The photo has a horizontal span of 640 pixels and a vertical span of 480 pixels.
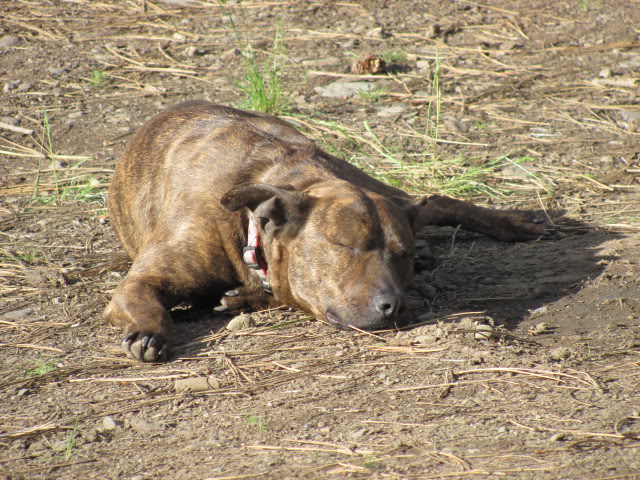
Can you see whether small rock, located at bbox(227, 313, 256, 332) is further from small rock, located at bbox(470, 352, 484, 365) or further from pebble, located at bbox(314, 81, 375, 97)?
pebble, located at bbox(314, 81, 375, 97)

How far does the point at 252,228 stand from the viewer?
4633 mm

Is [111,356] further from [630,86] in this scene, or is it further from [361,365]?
[630,86]

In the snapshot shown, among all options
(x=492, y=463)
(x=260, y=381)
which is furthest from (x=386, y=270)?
(x=492, y=463)

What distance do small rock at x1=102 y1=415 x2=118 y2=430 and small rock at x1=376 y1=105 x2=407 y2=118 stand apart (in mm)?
4532

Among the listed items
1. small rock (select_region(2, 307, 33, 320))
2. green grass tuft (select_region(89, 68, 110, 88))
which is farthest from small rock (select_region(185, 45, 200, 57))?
small rock (select_region(2, 307, 33, 320))

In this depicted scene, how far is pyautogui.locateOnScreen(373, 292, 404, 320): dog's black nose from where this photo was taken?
162 inches

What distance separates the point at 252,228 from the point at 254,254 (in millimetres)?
139

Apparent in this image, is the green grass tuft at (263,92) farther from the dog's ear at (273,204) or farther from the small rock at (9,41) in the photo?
the dog's ear at (273,204)

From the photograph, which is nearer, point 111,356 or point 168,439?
point 168,439

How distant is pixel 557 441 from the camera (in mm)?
3072

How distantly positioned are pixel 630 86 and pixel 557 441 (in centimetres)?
551

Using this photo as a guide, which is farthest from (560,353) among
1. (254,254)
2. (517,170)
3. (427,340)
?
(517,170)

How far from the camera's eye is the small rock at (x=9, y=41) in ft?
28.4

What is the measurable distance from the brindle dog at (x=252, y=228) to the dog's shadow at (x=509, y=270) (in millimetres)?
177
